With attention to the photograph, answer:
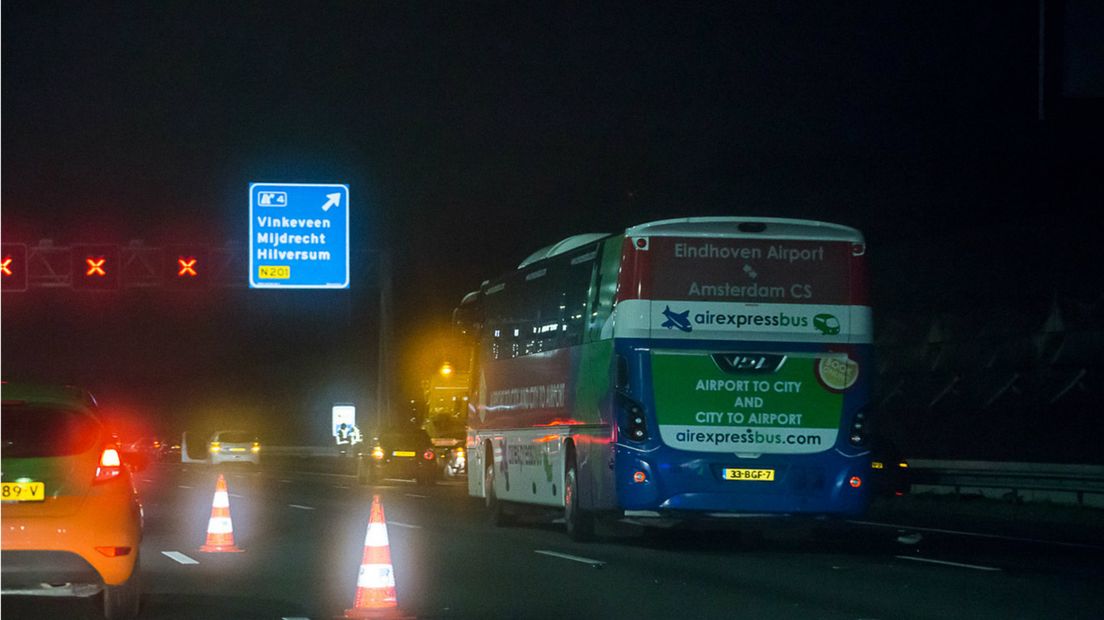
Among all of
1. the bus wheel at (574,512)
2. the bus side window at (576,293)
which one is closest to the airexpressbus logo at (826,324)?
the bus side window at (576,293)

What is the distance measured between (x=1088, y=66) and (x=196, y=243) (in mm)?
39141

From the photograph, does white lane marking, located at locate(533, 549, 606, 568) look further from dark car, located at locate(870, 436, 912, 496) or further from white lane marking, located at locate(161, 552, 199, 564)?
dark car, located at locate(870, 436, 912, 496)

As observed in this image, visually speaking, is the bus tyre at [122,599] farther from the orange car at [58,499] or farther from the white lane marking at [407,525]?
the white lane marking at [407,525]

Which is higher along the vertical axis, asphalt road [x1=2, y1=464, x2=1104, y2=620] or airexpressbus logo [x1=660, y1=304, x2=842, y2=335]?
airexpressbus logo [x1=660, y1=304, x2=842, y2=335]

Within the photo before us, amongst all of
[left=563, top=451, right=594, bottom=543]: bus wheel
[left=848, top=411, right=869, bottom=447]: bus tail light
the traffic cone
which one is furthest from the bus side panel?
the traffic cone

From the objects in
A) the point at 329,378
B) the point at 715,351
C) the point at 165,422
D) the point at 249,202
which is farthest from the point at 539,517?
the point at 165,422

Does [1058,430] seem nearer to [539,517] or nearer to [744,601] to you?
[539,517]

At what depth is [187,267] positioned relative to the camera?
49.4 meters

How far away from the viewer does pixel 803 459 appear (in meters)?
19.3

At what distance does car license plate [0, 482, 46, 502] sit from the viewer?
11.5m

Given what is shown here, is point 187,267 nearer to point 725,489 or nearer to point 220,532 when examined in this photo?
point 220,532

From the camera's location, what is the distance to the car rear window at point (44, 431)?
11.6 metres

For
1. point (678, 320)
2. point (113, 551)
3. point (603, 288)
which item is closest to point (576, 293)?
point (603, 288)

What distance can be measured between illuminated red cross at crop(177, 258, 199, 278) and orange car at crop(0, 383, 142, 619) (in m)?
37.8
